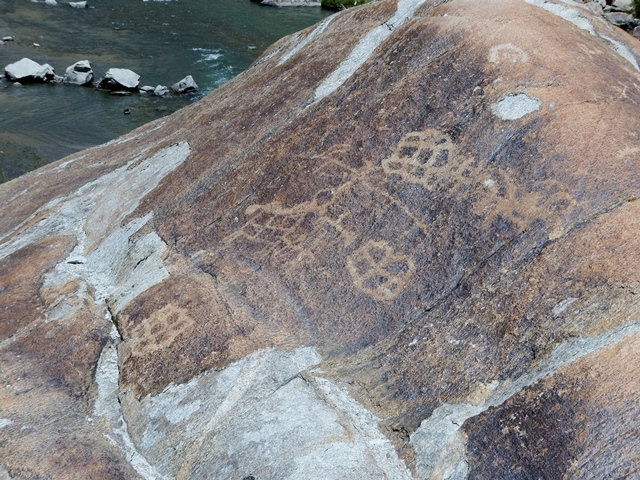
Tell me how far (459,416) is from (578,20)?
12.9 ft

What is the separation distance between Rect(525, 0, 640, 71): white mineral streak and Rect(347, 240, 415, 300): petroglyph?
2.75m

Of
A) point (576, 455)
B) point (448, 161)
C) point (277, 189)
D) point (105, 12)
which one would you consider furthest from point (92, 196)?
point (105, 12)

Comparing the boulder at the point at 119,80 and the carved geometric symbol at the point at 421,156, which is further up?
the carved geometric symbol at the point at 421,156

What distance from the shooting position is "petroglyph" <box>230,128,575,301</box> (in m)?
4.36

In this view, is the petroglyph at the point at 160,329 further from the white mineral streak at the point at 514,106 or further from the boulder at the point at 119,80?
the boulder at the point at 119,80

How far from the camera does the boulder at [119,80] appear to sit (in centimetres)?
1716

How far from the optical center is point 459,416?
12.0 feet

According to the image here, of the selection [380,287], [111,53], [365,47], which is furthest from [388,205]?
[111,53]

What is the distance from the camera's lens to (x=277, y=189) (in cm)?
532

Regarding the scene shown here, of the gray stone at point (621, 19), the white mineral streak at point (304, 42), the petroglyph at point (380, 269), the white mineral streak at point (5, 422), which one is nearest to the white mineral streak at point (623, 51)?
the petroglyph at point (380, 269)

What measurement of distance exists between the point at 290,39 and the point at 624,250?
19.1 feet

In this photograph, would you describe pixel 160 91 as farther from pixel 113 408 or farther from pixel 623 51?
pixel 113 408

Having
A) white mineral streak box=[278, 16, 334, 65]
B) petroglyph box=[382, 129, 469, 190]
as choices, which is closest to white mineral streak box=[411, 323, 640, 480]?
petroglyph box=[382, 129, 469, 190]

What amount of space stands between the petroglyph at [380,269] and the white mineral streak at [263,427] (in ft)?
1.97
